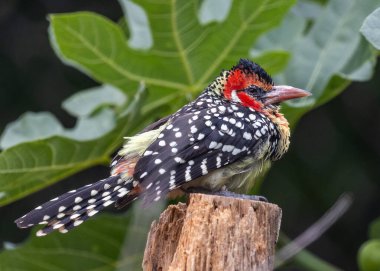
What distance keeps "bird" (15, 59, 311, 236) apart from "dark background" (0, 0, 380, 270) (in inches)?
64.3

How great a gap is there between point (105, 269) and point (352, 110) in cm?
196

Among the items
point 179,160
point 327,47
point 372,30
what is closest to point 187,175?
point 179,160

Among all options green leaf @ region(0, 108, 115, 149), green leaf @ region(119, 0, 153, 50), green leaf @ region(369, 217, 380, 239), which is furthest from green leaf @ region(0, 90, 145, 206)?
green leaf @ region(369, 217, 380, 239)

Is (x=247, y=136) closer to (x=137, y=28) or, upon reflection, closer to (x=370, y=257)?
(x=370, y=257)

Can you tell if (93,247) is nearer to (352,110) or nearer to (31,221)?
(31,221)

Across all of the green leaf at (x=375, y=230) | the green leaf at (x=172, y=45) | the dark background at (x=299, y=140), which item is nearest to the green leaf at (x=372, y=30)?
the green leaf at (x=172, y=45)

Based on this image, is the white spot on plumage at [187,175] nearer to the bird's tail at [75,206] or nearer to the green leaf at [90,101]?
the bird's tail at [75,206]

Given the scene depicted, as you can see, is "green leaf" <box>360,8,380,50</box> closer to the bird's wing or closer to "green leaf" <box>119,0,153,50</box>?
the bird's wing

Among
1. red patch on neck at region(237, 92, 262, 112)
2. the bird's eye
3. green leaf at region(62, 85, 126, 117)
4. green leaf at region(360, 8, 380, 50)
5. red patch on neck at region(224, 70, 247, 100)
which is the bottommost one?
green leaf at region(62, 85, 126, 117)

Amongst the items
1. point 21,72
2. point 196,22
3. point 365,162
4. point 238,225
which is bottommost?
point 365,162

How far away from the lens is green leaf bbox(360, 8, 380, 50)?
2809 mm

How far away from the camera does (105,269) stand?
3863 mm

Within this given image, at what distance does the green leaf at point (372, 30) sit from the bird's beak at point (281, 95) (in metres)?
0.50

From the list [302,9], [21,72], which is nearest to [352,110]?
[302,9]
